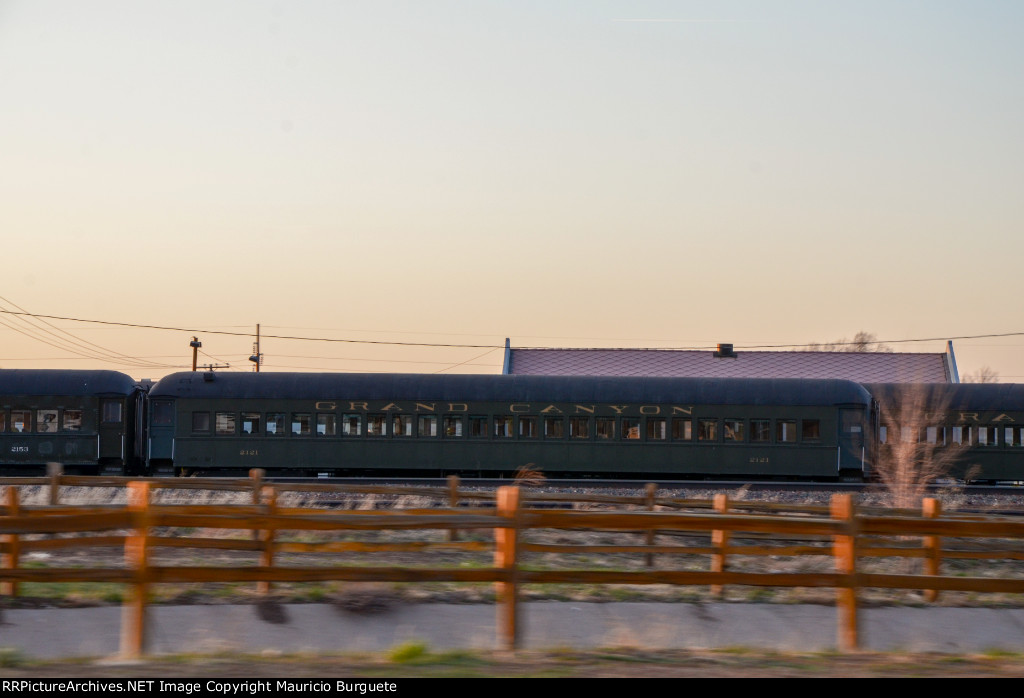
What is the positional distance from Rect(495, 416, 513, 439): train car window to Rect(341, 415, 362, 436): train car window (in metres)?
3.89

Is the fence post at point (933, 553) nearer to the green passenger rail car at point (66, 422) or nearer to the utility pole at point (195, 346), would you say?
the green passenger rail car at point (66, 422)

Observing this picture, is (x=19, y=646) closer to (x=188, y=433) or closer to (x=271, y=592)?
(x=271, y=592)

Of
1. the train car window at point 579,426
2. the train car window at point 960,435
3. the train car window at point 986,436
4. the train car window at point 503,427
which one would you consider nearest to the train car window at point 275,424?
the train car window at point 503,427

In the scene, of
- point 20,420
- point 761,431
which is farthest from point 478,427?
point 20,420

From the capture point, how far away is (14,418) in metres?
28.6

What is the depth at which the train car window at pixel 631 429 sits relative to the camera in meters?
28.0

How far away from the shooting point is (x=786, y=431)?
2797cm

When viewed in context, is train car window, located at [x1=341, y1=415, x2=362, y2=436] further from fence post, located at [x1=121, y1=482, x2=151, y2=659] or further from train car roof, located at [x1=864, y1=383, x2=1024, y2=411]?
fence post, located at [x1=121, y1=482, x2=151, y2=659]

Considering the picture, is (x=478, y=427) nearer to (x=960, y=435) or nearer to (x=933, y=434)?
(x=933, y=434)

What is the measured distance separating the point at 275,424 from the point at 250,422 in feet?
2.39

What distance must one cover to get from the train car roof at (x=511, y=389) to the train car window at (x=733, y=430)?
59 centimetres

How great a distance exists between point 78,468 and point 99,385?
2.53m

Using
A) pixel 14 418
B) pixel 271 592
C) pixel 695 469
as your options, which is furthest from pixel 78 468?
pixel 271 592

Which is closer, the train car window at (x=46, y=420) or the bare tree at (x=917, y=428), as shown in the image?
the bare tree at (x=917, y=428)
